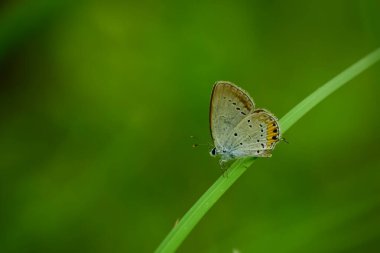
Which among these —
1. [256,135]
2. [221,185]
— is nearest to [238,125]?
[256,135]

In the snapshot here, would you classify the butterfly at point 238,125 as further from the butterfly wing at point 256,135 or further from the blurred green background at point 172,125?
the blurred green background at point 172,125

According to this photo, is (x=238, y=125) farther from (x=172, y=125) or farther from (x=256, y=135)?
(x=172, y=125)

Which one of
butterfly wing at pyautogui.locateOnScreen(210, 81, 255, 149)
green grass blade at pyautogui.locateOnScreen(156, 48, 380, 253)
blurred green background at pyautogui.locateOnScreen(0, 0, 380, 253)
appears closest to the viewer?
green grass blade at pyautogui.locateOnScreen(156, 48, 380, 253)

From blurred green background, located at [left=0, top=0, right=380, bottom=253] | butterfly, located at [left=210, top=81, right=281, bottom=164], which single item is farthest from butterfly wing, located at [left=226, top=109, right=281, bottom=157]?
blurred green background, located at [left=0, top=0, right=380, bottom=253]

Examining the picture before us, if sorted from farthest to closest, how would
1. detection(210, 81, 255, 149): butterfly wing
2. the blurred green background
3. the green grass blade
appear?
1. the blurred green background
2. detection(210, 81, 255, 149): butterfly wing
3. the green grass blade

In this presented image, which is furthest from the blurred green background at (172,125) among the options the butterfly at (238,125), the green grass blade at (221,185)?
the green grass blade at (221,185)

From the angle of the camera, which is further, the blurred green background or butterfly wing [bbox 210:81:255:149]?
the blurred green background

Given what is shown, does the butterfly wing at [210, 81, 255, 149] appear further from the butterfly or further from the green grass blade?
the green grass blade
